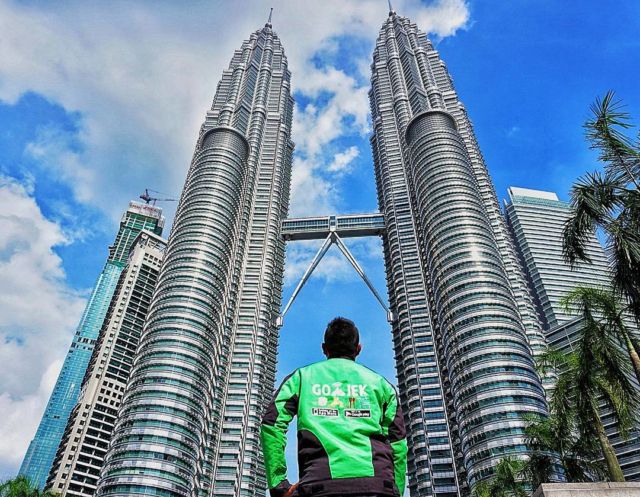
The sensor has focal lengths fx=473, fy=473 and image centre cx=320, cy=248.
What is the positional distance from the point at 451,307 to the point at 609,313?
72678mm

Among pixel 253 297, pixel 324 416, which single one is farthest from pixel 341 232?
pixel 324 416

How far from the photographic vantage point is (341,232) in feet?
445

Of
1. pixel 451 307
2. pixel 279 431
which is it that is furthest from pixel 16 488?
pixel 451 307

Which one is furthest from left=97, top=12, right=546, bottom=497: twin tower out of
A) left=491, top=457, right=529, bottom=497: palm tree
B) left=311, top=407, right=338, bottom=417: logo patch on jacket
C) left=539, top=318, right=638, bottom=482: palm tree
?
left=311, top=407, right=338, bottom=417: logo patch on jacket

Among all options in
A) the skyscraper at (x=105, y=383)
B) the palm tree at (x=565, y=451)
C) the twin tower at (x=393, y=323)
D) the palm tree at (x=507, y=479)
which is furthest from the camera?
the skyscraper at (x=105, y=383)

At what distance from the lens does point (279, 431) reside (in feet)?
14.1

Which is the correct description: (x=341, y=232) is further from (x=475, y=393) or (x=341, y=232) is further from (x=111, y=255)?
(x=111, y=255)

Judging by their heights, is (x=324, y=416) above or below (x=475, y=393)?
below

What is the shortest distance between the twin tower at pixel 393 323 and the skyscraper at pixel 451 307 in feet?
0.98

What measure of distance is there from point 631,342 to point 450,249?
79.2 meters

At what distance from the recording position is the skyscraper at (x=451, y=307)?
73125 millimetres

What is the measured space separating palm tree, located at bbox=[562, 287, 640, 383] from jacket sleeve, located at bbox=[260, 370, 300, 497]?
1386 centimetres

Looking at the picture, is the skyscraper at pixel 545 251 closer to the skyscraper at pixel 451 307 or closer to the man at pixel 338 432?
the skyscraper at pixel 451 307

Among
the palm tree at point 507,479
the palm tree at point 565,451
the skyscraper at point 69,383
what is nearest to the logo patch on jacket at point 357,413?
the palm tree at point 565,451
